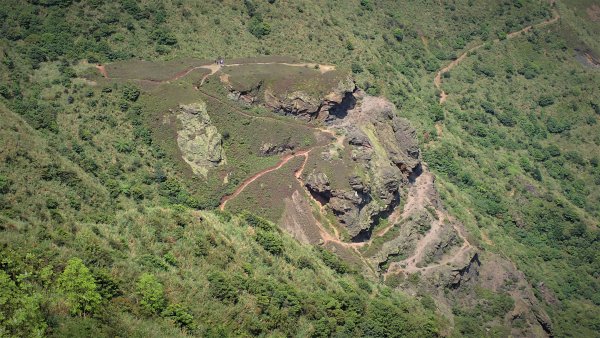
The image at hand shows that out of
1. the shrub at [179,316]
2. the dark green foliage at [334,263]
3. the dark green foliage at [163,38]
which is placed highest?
the shrub at [179,316]

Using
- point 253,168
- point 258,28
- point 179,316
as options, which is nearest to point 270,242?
point 253,168

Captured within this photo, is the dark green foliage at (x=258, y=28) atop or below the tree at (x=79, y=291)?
below

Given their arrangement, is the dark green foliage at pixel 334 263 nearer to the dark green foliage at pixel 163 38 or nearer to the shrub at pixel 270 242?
the shrub at pixel 270 242

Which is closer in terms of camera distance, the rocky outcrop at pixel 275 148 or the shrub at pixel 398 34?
the rocky outcrop at pixel 275 148

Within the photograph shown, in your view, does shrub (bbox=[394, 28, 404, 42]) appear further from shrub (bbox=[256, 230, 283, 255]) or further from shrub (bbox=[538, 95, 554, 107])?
shrub (bbox=[256, 230, 283, 255])

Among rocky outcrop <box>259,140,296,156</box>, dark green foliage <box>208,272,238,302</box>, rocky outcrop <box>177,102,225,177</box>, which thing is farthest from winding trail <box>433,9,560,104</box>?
dark green foliage <box>208,272,238,302</box>

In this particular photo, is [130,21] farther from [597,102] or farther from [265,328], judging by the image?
[597,102]

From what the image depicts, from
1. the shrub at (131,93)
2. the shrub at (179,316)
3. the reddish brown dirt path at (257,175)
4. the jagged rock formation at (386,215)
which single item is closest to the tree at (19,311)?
the shrub at (179,316)
